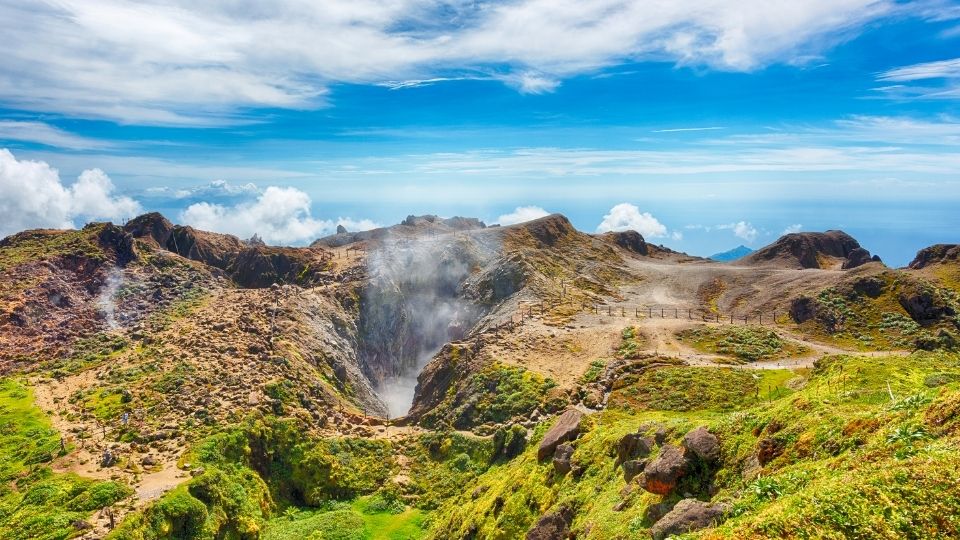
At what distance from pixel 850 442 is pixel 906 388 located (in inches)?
325

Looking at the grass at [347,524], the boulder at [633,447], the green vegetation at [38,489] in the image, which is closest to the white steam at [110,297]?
the green vegetation at [38,489]

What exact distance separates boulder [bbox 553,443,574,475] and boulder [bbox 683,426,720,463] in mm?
11072

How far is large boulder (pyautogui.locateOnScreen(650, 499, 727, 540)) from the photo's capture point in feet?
52.5

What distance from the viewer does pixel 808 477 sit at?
15.4 meters

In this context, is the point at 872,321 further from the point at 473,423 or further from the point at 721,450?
the point at 721,450

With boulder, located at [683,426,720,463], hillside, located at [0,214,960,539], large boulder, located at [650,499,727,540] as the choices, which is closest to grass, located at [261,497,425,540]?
hillside, located at [0,214,960,539]

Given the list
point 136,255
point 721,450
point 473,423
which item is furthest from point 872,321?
point 136,255

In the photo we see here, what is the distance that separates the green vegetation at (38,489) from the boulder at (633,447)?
33.4 m

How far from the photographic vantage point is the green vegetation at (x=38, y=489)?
3362cm

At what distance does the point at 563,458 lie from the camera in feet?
103

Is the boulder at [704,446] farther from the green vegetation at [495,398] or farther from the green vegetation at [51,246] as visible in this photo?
the green vegetation at [51,246]

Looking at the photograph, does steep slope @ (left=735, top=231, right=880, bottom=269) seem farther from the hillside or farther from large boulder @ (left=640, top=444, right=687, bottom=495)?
large boulder @ (left=640, top=444, right=687, bottom=495)

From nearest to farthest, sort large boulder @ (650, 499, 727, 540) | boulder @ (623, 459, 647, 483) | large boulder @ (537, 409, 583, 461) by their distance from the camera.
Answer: large boulder @ (650, 499, 727, 540), boulder @ (623, 459, 647, 483), large boulder @ (537, 409, 583, 461)

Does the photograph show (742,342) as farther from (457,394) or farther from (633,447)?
(633,447)
